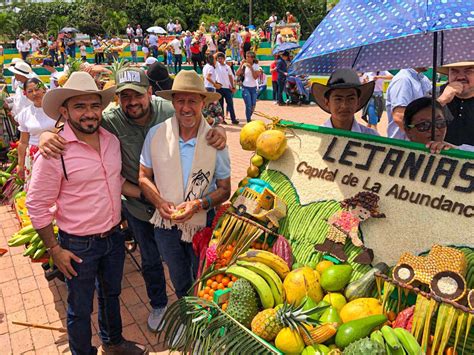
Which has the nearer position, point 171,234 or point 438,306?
point 438,306

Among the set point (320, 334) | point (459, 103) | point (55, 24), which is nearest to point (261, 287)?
point (320, 334)

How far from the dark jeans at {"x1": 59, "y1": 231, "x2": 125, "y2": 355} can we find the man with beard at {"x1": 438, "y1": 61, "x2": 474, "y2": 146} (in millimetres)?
2657

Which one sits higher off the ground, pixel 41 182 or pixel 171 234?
pixel 41 182

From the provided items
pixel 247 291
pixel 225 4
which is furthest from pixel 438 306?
pixel 225 4

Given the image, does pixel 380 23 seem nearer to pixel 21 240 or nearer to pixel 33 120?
pixel 21 240

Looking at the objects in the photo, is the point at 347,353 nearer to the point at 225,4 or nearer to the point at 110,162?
the point at 110,162

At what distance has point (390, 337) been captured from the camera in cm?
163

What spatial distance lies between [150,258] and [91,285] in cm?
67

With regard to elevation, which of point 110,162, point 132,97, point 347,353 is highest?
point 132,97

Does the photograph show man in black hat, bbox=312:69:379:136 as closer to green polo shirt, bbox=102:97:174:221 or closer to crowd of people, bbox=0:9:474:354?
crowd of people, bbox=0:9:474:354

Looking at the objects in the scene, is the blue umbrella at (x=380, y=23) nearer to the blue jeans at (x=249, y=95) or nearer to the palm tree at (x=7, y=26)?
the blue jeans at (x=249, y=95)

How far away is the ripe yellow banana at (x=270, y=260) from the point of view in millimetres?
2202

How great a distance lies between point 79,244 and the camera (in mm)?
2598

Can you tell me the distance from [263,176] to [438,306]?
133 cm
